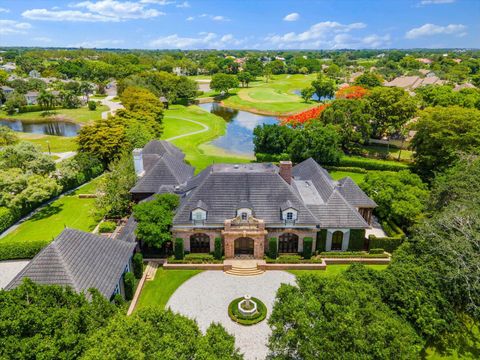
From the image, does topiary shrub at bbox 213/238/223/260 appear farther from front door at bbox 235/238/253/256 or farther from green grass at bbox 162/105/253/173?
green grass at bbox 162/105/253/173

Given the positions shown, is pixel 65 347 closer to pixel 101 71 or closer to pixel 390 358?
pixel 390 358

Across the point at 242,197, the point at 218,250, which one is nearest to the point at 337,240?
the point at 242,197

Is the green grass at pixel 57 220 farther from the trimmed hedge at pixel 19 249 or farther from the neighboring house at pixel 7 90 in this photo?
the neighboring house at pixel 7 90

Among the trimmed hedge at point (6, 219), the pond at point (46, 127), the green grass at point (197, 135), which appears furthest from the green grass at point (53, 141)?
the trimmed hedge at point (6, 219)

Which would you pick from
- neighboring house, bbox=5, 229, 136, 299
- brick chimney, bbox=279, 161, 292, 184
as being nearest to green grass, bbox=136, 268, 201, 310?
neighboring house, bbox=5, 229, 136, 299

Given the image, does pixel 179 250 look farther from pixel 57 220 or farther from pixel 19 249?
pixel 57 220

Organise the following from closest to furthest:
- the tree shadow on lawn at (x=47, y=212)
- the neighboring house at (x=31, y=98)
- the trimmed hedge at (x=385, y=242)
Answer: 1. the trimmed hedge at (x=385, y=242)
2. the tree shadow on lawn at (x=47, y=212)
3. the neighboring house at (x=31, y=98)

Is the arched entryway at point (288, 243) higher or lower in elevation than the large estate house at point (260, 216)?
lower
